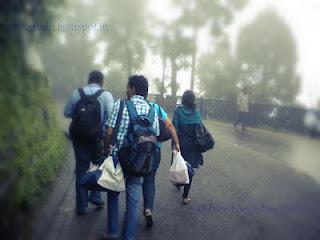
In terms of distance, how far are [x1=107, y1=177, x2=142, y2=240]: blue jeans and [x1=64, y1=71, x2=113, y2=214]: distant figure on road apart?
0.61 meters

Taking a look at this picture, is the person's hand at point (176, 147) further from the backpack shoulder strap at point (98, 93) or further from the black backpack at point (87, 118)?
the backpack shoulder strap at point (98, 93)

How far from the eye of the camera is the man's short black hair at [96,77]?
11.1 feet

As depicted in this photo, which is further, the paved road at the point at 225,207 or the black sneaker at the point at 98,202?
the black sneaker at the point at 98,202

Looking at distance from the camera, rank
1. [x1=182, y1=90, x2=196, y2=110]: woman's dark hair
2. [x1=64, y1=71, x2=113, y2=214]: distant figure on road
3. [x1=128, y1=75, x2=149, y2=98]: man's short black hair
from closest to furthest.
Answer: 1. [x1=128, y1=75, x2=149, y2=98]: man's short black hair
2. [x1=64, y1=71, x2=113, y2=214]: distant figure on road
3. [x1=182, y1=90, x2=196, y2=110]: woman's dark hair

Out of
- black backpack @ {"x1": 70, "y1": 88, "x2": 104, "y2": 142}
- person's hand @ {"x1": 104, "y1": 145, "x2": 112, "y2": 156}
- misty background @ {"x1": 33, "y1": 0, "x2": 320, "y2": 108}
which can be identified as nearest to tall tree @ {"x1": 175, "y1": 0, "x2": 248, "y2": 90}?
misty background @ {"x1": 33, "y1": 0, "x2": 320, "y2": 108}

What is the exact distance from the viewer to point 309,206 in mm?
5262

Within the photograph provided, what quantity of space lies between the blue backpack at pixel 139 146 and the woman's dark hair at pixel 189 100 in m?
1.61

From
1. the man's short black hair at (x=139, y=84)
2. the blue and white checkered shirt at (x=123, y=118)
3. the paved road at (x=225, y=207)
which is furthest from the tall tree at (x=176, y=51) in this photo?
the blue and white checkered shirt at (x=123, y=118)

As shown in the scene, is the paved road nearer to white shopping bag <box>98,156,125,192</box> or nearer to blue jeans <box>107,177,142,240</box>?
Answer: blue jeans <box>107,177,142,240</box>

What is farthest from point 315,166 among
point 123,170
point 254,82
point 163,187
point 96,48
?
point 254,82

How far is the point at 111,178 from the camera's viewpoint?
11.1ft

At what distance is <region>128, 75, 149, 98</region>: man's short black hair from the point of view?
3480mm

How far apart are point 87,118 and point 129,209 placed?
1043mm

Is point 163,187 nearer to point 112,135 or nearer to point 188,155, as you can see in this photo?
Result: point 188,155
